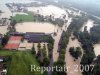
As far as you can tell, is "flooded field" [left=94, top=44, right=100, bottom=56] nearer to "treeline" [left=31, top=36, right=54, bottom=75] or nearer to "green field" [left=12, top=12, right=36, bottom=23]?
"treeline" [left=31, top=36, right=54, bottom=75]

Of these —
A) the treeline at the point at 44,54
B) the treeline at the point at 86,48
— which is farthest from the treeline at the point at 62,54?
the treeline at the point at 86,48

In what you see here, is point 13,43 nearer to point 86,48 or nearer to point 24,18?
point 86,48

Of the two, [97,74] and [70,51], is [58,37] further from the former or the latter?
[97,74]

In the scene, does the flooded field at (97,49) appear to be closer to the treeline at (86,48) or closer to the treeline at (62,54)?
the treeline at (86,48)

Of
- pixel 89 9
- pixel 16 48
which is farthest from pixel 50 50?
pixel 89 9

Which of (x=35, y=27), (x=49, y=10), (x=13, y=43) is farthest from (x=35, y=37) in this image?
(x=49, y=10)

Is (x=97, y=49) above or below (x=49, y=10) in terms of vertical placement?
below
